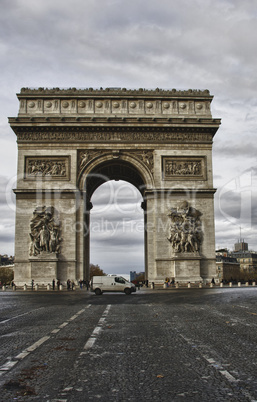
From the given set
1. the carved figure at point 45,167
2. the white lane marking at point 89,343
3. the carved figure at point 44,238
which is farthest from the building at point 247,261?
the white lane marking at point 89,343

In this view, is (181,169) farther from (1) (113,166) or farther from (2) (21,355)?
(2) (21,355)

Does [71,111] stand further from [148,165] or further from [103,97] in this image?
[148,165]

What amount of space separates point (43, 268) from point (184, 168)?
47.5 ft

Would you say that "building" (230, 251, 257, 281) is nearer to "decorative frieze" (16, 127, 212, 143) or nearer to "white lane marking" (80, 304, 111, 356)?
"decorative frieze" (16, 127, 212, 143)

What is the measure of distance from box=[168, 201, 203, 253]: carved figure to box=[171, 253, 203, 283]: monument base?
18.1 inches

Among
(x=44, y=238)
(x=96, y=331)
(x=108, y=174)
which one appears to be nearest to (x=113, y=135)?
(x=108, y=174)

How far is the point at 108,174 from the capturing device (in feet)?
143

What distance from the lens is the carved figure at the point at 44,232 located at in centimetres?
3581

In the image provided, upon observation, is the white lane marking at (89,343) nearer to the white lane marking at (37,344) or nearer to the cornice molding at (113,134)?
the white lane marking at (37,344)

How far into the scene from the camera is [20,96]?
38.1 meters

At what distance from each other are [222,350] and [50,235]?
99.9 ft

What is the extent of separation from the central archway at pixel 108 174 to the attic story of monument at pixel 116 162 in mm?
170

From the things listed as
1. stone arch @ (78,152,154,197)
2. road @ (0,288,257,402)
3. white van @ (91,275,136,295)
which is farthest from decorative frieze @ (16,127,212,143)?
road @ (0,288,257,402)

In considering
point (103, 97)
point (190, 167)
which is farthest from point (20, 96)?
point (190, 167)
